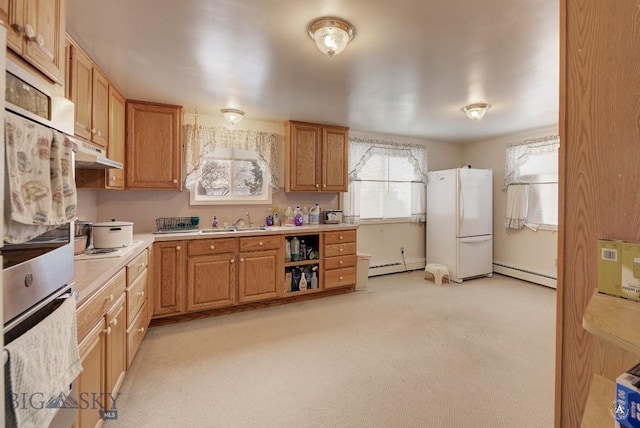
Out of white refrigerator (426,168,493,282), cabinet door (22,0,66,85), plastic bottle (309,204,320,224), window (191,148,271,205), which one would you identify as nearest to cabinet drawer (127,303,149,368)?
window (191,148,271,205)

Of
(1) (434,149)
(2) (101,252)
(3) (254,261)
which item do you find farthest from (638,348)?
(1) (434,149)

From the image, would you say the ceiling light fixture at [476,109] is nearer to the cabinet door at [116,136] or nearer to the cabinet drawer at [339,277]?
the cabinet drawer at [339,277]

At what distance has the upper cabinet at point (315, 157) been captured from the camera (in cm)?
384

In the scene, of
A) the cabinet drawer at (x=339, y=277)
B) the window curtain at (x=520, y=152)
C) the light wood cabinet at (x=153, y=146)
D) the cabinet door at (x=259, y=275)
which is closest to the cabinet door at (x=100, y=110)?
the light wood cabinet at (x=153, y=146)

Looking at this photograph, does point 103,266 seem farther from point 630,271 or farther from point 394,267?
point 394,267

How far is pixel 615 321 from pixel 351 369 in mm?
1855

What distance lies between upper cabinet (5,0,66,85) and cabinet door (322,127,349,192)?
306 centimetres

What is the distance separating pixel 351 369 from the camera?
2.20 metres

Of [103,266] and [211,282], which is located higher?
[103,266]

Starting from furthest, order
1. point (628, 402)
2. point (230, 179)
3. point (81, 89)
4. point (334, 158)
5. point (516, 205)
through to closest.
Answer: point (516, 205), point (334, 158), point (230, 179), point (81, 89), point (628, 402)

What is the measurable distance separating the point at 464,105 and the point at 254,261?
2903 mm

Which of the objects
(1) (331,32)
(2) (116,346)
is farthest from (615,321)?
(2) (116,346)

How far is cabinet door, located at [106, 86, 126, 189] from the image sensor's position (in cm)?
260

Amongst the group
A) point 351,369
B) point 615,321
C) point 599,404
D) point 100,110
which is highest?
point 100,110
